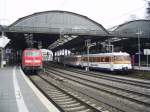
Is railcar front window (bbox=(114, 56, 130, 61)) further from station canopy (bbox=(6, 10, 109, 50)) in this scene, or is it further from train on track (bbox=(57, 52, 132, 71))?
station canopy (bbox=(6, 10, 109, 50))

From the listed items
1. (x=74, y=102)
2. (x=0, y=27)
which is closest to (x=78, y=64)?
(x=0, y=27)

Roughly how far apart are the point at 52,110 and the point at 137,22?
6689cm

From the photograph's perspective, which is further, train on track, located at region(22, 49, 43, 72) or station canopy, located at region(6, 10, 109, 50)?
station canopy, located at region(6, 10, 109, 50)

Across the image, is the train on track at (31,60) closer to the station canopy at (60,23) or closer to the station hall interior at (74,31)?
the station hall interior at (74,31)

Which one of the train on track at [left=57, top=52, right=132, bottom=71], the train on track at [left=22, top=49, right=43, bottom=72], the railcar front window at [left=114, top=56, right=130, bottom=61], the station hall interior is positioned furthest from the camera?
the station hall interior

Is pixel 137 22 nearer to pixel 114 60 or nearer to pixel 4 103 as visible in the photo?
pixel 114 60

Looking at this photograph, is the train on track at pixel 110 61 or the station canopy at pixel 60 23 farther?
the station canopy at pixel 60 23

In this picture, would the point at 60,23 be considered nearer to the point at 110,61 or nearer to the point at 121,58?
the point at 110,61

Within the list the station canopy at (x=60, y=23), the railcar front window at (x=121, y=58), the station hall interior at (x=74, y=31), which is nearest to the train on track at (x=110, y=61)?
the railcar front window at (x=121, y=58)

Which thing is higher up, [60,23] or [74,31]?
[60,23]

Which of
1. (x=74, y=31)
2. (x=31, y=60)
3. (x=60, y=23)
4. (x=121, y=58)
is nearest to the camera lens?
(x=31, y=60)

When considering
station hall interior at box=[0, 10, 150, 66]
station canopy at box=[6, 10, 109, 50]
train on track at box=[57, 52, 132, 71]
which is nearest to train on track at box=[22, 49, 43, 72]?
train on track at box=[57, 52, 132, 71]

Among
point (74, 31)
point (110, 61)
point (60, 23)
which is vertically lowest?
point (110, 61)

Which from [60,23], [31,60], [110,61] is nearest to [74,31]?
[60,23]
